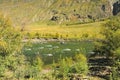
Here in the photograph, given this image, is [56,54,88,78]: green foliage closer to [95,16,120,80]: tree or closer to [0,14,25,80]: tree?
[95,16,120,80]: tree

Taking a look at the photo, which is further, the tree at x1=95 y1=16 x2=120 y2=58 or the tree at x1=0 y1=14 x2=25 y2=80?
the tree at x1=95 y1=16 x2=120 y2=58

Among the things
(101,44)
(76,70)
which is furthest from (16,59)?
(101,44)

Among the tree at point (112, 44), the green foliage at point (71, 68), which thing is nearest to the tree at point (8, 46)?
the green foliage at point (71, 68)

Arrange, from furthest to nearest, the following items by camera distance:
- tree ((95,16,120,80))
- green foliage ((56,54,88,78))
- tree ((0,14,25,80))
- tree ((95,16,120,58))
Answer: tree ((95,16,120,58)) < tree ((95,16,120,80)) < green foliage ((56,54,88,78)) < tree ((0,14,25,80))

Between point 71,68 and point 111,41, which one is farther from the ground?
point 111,41

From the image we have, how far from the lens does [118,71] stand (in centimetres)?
10094

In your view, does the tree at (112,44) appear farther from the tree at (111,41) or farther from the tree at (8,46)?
the tree at (8,46)

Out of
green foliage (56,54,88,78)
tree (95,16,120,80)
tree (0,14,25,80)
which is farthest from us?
tree (95,16,120,80)

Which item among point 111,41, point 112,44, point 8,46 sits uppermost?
point 8,46

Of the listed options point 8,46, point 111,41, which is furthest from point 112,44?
point 8,46

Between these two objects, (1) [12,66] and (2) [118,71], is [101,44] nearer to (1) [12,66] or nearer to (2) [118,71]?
(2) [118,71]

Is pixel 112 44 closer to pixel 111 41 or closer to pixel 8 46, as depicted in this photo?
pixel 111 41

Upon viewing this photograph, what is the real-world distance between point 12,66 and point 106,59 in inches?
1558

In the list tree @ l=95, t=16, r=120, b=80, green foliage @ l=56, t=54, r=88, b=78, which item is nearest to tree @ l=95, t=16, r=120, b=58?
tree @ l=95, t=16, r=120, b=80
